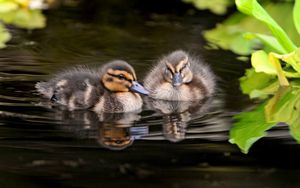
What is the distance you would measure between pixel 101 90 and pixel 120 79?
0.37ft

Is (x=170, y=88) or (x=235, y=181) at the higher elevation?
(x=170, y=88)

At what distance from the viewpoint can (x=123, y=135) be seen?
4.25 m

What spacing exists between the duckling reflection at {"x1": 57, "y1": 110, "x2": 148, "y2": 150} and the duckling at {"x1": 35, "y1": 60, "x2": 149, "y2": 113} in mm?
52

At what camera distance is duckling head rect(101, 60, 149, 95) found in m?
4.74

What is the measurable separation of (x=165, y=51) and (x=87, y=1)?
1723 millimetres

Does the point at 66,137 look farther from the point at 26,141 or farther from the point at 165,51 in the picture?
the point at 165,51

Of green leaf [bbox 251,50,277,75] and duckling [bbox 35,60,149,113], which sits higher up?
green leaf [bbox 251,50,277,75]

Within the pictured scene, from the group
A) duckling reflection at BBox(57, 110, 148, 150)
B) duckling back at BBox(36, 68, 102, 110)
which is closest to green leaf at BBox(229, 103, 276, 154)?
duckling reflection at BBox(57, 110, 148, 150)

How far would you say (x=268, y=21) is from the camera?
16.5 feet

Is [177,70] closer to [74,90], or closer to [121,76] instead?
[121,76]

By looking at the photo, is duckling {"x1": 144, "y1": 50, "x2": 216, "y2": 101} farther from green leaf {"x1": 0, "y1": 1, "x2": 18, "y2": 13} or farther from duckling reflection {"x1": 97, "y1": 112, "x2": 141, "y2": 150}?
green leaf {"x1": 0, "y1": 1, "x2": 18, "y2": 13}

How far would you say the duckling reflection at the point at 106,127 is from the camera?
163 inches

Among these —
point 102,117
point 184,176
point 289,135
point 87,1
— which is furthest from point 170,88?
point 87,1

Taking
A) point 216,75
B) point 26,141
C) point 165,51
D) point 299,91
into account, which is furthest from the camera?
point 165,51
